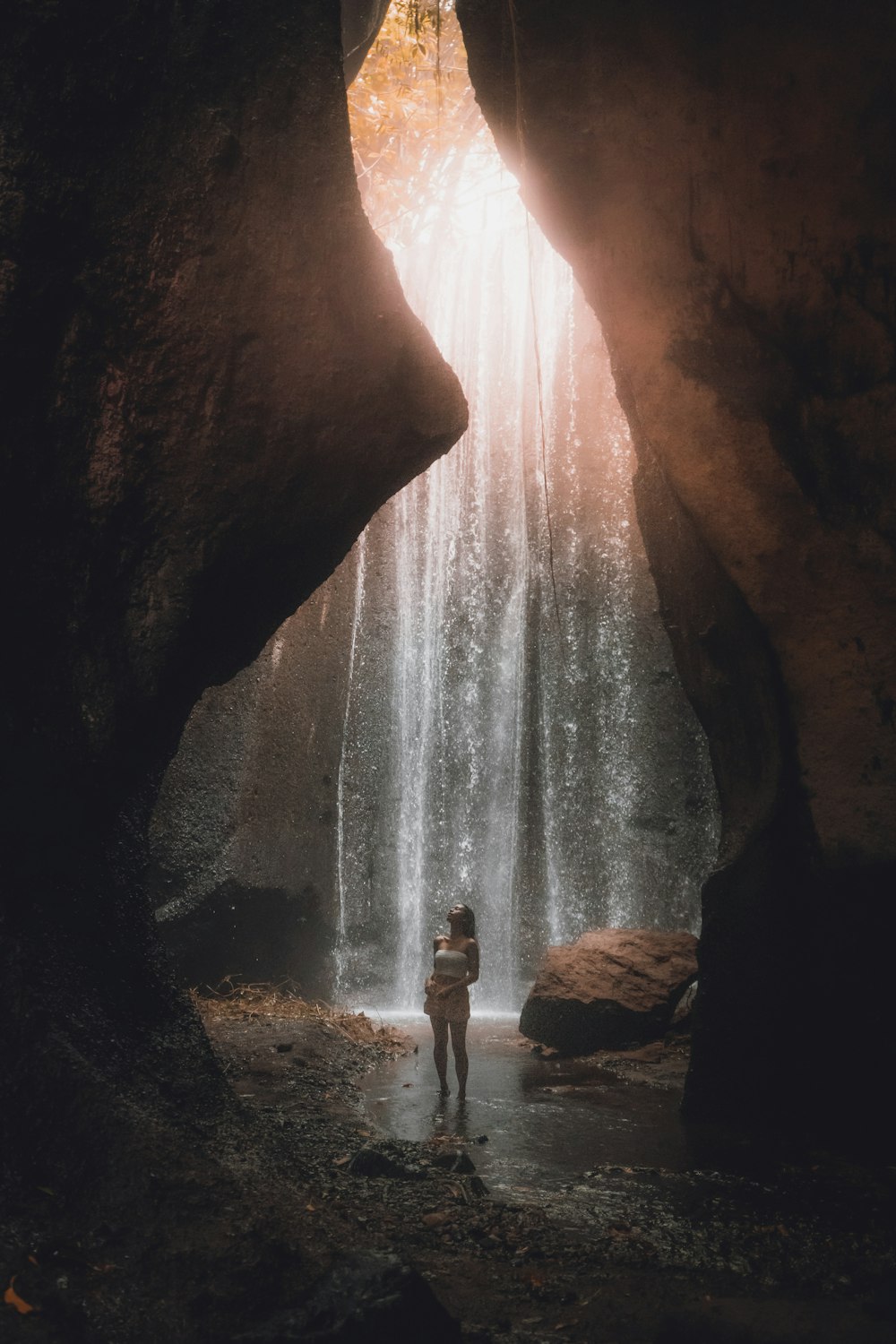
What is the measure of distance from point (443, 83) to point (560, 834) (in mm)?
11973

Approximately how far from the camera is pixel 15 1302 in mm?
2146

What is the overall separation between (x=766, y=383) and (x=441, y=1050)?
17.2 ft

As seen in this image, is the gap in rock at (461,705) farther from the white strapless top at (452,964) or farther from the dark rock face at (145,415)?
the dark rock face at (145,415)

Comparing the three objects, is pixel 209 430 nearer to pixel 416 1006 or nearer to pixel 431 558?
pixel 416 1006

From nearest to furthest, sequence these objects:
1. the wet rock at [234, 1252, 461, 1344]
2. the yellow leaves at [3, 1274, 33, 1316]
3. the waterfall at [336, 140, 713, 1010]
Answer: the yellow leaves at [3, 1274, 33, 1316] → the wet rock at [234, 1252, 461, 1344] → the waterfall at [336, 140, 713, 1010]

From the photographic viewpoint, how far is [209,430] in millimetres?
3980

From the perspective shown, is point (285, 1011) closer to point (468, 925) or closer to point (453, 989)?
point (453, 989)

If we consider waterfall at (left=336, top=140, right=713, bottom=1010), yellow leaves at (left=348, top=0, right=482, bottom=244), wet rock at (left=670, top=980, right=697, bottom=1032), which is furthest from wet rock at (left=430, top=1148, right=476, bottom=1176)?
yellow leaves at (left=348, top=0, right=482, bottom=244)

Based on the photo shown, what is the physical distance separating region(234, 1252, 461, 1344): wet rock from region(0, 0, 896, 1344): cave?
1cm

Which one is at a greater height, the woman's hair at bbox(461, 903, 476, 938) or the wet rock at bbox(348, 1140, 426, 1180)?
the woman's hair at bbox(461, 903, 476, 938)

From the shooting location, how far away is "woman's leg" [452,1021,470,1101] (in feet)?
20.3

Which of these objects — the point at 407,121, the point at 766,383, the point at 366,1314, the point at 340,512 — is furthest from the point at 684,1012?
the point at 407,121

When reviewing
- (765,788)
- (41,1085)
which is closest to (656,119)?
(765,788)

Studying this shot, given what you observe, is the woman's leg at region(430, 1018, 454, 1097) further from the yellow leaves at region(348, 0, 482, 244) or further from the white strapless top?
the yellow leaves at region(348, 0, 482, 244)
